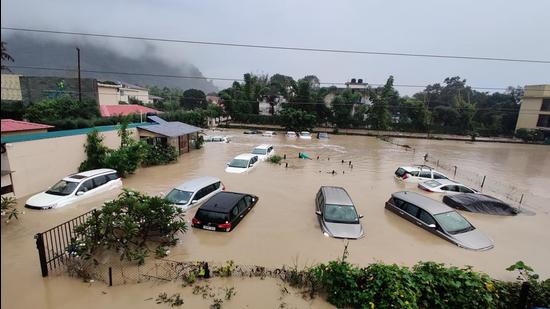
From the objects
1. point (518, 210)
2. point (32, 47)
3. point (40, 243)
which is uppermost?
point (32, 47)

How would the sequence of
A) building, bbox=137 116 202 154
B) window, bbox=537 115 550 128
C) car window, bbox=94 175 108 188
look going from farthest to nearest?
window, bbox=537 115 550 128
building, bbox=137 116 202 154
car window, bbox=94 175 108 188

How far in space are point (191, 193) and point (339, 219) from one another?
6.09 metres

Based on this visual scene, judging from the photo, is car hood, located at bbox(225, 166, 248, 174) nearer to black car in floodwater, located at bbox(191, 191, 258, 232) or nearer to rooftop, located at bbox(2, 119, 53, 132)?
black car in floodwater, located at bbox(191, 191, 258, 232)

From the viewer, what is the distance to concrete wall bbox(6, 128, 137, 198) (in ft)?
41.0

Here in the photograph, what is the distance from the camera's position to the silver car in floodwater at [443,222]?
1006 centimetres

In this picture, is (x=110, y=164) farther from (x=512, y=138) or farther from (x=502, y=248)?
(x=512, y=138)

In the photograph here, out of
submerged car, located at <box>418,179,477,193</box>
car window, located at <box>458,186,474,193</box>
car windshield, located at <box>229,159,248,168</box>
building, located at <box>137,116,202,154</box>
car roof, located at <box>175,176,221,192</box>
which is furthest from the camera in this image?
building, located at <box>137,116,202,154</box>

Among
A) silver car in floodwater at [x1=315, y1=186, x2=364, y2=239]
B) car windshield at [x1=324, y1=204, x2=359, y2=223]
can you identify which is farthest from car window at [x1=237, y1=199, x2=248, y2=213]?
car windshield at [x1=324, y1=204, x2=359, y2=223]

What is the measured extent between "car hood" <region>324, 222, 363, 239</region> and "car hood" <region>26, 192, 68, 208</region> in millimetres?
10782

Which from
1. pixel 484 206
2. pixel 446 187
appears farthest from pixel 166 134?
pixel 484 206

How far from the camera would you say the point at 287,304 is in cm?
664

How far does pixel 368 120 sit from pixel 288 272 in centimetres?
5073

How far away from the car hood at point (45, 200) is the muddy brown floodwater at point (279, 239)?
1.19ft

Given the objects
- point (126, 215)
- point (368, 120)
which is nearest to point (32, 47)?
point (368, 120)
